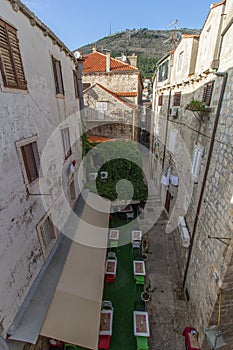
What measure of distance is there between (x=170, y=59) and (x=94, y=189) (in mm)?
11178

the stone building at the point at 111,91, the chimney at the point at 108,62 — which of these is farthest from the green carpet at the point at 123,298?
the chimney at the point at 108,62

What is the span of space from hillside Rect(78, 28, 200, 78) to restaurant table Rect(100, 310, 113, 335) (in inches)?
2893

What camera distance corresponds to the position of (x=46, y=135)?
7445 millimetres

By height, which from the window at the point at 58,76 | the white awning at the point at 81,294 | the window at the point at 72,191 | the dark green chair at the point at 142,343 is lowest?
the dark green chair at the point at 142,343

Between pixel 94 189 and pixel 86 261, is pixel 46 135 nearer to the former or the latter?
pixel 86 261

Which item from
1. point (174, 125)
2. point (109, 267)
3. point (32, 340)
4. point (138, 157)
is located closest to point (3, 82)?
point (32, 340)

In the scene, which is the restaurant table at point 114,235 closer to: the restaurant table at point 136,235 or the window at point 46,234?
the restaurant table at point 136,235

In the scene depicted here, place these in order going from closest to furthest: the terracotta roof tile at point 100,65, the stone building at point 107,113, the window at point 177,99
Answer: the window at point 177,99
the stone building at point 107,113
the terracotta roof tile at point 100,65

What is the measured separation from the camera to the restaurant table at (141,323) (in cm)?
733

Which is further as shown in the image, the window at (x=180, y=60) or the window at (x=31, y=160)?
the window at (x=180, y=60)

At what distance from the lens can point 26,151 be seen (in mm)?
6023

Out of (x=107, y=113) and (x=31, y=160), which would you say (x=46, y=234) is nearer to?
(x=31, y=160)

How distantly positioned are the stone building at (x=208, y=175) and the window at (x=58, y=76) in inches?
241

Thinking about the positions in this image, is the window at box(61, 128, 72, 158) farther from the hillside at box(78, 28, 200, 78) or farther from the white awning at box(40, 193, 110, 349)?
the hillside at box(78, 28, 200, 78)
